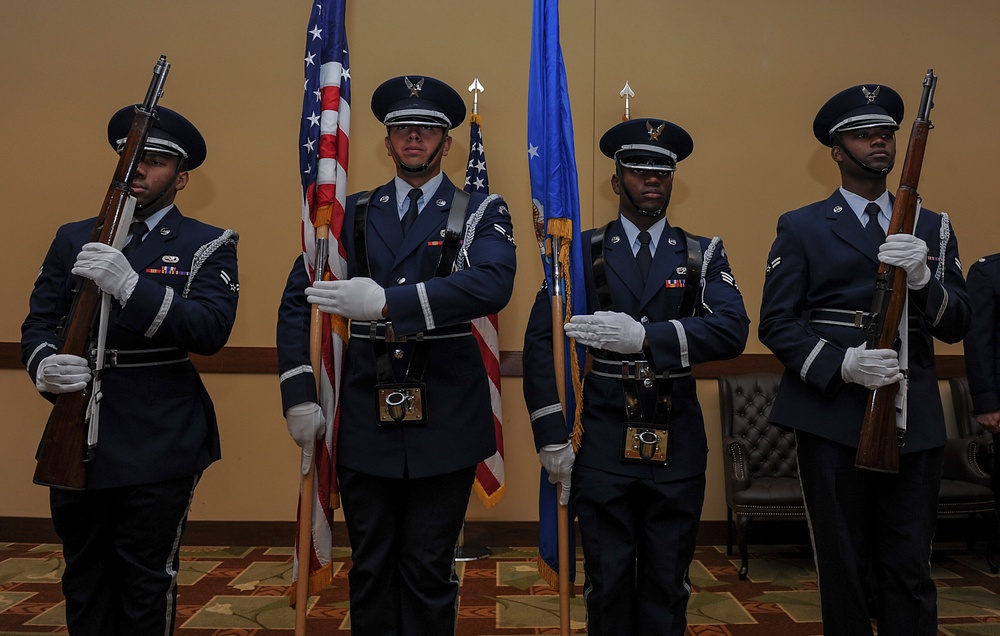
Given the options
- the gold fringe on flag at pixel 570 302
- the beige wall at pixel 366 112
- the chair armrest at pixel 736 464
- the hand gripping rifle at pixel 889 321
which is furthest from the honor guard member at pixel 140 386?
the chair armrest at pixel 736 464

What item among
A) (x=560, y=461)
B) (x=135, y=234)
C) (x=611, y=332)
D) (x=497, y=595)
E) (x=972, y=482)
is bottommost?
(x=497, y=595)

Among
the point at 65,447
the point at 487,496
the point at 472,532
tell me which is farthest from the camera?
the point at 472,532

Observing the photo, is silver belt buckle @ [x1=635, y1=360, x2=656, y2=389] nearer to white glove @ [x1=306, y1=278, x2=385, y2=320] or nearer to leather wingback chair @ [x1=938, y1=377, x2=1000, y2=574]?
white glove @ [x1=306, y1=278, x2=385, y2=320]

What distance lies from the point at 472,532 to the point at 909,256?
9.36 ft

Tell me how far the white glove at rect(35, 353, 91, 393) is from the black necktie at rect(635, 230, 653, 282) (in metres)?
1.54

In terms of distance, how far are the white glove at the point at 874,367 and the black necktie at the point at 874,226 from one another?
368 mm

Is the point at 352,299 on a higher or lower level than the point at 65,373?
higher

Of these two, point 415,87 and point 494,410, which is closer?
point 415,87

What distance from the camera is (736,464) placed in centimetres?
390

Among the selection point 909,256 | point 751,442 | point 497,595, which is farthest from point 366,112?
point 909,256

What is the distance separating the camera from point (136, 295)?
6.70 ft

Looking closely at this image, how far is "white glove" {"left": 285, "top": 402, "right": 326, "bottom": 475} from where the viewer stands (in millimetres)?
2086

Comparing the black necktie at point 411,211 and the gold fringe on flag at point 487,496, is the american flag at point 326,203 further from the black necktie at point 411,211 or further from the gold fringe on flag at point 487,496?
the gold fringe on flag at point 487,496

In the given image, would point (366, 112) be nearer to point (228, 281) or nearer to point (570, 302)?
point (228, 281)
